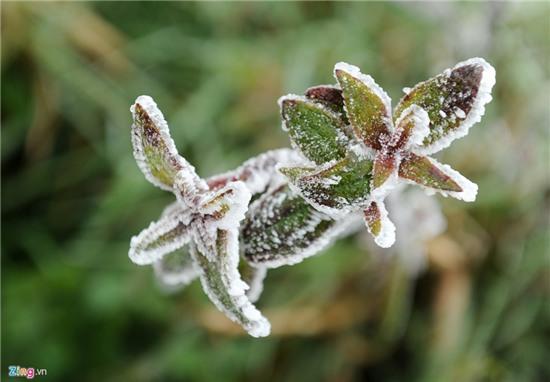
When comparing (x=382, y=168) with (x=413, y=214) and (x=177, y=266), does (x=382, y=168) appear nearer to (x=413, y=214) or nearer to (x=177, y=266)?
(x=177, y=266)

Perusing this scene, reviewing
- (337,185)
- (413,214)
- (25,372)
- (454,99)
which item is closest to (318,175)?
(337,185)

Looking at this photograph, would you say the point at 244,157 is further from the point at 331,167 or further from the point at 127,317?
the point at 331,167

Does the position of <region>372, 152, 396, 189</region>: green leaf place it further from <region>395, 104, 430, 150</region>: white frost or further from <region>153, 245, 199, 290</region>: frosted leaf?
<region>153, 245, 199, 290</region>: frosted leaf

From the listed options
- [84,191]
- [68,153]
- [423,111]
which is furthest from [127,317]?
[423,111]

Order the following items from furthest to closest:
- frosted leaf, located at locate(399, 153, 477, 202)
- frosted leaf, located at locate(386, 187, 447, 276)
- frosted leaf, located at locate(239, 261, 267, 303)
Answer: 1. frosted leaf, located at locate(386, 187, 447, 276)
2. frosted leaf, located at locate(239, 261, 267, 303)
3. frosted leaf, located at locate(399, 153, 477, 202)

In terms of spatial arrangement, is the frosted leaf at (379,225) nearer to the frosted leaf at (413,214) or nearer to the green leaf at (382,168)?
the green leaf at (382,168)

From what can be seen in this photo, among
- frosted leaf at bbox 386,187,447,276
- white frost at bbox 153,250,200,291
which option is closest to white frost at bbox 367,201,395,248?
white frost at bbox 153,250,200,291

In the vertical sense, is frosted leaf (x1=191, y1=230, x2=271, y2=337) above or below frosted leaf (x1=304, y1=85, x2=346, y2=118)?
below
